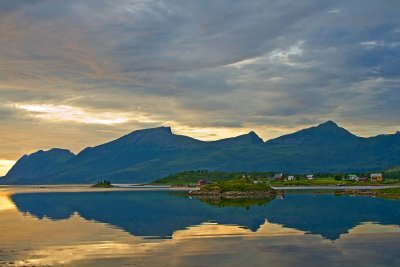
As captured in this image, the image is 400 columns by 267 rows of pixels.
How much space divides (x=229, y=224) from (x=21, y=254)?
1320 inches

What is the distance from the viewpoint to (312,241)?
54438mm

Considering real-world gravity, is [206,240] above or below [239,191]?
below

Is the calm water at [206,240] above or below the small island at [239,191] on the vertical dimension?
below

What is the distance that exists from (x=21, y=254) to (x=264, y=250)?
77.7ft

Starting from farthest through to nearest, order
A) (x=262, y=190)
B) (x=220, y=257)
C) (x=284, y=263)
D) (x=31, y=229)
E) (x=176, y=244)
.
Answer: (x=262, y=190) < (x=31, y=229) < (x=176, y=244) < (x=220, y=257) < (x=284, y=263)

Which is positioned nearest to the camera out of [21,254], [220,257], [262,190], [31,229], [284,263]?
[284,263]

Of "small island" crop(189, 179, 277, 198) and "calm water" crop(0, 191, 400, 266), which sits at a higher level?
"small island" crop(189, 179, 277, 198)

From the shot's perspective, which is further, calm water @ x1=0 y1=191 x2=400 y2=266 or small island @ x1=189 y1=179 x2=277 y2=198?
small island @ x1=189 y1=179 x2=277 y2=198

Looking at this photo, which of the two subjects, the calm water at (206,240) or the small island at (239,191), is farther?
the small island at (239,191)

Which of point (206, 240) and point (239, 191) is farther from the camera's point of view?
point (239, 191)

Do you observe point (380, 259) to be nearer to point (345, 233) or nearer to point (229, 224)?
point (345, 233)

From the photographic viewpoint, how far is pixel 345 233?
61.3 meters

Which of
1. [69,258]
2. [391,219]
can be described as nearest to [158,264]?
[69,258]

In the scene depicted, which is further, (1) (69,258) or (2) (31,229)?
(2) (31,229)
